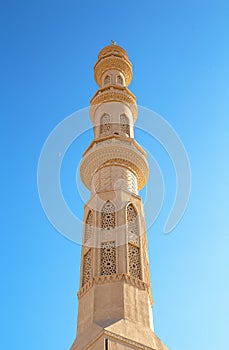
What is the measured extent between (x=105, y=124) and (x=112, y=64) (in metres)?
2.66

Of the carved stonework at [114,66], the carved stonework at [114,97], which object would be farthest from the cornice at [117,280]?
the carved stonework at [114,66]

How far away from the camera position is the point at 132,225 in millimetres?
8930

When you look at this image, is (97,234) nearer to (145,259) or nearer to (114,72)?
(145,259)

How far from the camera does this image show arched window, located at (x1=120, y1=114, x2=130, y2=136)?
36.8 ft

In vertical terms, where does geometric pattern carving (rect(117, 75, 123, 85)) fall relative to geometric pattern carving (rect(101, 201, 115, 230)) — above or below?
above

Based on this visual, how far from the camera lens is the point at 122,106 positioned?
38.3 feet

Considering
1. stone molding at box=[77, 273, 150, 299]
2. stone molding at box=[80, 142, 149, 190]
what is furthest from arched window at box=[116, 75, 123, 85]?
stone molding at box=[77, 273, 150, 299]

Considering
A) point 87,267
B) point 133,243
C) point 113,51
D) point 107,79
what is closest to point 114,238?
point 133,243

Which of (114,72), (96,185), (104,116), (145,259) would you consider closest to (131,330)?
(145,259)

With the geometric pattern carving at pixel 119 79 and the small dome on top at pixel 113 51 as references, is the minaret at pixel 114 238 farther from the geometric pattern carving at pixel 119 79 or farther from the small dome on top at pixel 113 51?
the small dome on top at pixel 113 51

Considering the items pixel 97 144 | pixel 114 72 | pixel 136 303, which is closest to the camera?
pixel 136 303

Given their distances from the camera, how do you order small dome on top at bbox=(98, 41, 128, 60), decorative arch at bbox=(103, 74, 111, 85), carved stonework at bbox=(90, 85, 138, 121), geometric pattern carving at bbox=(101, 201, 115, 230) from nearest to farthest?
geometric pattern carving at bbox=(101, 201, 115, 230) < carved stonework at bbox=(90, 85, 138, 121) < decorative arch at bbox=(103, 74, 111, 85) < small dome on top at bbox=(98, 41, 128, 60)

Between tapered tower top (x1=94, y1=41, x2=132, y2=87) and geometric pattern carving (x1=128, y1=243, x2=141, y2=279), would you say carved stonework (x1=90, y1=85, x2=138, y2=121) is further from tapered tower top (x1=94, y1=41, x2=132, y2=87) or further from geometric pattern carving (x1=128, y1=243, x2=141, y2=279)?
geometric pattern carving (x1=128, y1=243, x2=141, y2=279)

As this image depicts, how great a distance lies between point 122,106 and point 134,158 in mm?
1961
